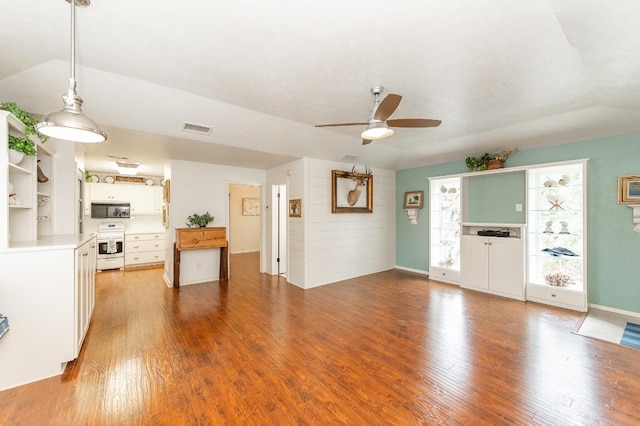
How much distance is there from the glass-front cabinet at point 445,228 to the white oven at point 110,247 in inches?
295

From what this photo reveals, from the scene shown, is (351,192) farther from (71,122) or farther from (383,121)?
(71,122)

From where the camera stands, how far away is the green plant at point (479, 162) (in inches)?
191

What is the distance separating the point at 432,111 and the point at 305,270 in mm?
3419

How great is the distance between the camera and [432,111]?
3.55 metres

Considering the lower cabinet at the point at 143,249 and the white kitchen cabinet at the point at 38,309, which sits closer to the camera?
the white kitchen cabinet at the point at 38,309

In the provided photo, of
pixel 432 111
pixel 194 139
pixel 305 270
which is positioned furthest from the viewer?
pixel 305 270

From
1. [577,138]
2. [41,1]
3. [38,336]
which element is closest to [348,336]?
[38,336]

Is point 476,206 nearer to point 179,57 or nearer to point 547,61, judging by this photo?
point 547,61

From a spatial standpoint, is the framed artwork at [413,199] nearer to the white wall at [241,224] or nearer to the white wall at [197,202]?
the white wall at [197,202]

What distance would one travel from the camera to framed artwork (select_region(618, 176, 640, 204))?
140 inches

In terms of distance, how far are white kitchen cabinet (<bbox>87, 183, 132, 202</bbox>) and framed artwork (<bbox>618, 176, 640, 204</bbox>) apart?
9734 millimetres

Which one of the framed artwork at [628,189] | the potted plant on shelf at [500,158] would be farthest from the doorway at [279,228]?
the framed artwork at [628,189]

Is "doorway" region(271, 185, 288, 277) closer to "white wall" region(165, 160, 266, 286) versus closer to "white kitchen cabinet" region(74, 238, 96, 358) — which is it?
"white wall" region(165, 160, 266, 286)

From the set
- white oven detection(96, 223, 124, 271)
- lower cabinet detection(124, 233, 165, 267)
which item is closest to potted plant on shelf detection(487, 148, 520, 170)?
lower cabinet detection(124, 233, 165, 267)
